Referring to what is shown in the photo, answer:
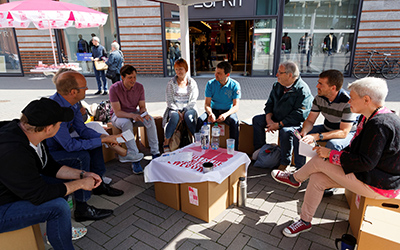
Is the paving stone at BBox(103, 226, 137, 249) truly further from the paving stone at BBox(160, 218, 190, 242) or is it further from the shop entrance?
the shop entrance

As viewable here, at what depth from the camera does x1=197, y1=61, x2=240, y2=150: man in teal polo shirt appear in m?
4.12

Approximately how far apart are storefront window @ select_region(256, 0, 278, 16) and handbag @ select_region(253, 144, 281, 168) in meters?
8.65

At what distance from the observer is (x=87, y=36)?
13.0 metres

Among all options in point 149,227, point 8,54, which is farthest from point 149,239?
point 8,54

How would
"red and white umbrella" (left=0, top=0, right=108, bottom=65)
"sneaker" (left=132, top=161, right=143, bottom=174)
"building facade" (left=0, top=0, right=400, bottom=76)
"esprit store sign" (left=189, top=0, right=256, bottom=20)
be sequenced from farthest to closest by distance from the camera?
"esprit store sign" (left=189, top=0, right=256, bottom=20), "building facade" (left=0, top=0, right=400, bottom=76), "red and white umbrella" (left=0, top=0, right=108, bottom=65), "sneaker" (left=132, top=161, right=143, bottom=174)

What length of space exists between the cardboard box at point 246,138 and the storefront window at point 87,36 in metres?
10.1

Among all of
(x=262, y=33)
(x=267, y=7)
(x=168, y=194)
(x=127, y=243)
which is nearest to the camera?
(x=127, y=243)

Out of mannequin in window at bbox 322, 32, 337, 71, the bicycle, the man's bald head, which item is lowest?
the bicycle

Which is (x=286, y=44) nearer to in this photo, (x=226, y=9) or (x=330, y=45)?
(x=330, y=45)

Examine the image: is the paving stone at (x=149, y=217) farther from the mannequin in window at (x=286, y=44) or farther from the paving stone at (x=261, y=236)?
the mannequin in window at (x=286, y=44)

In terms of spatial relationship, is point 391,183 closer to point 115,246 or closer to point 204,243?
point 204,243

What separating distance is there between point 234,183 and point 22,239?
200 centimetres

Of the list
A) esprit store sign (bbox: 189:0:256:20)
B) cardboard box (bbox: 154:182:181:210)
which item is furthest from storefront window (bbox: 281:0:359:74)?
cardboard box (bbox: 154:182:181:210)

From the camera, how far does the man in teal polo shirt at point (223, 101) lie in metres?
4.12
